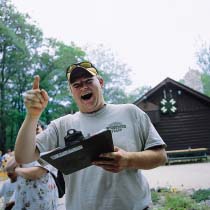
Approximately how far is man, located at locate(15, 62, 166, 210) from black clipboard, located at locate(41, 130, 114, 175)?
6 cm

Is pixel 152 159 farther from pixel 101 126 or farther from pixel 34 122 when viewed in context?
pixel 34 122

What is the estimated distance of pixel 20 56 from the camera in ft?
89.9

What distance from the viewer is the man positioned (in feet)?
5.26

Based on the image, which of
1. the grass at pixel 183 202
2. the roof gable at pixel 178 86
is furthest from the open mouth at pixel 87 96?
the roof gable at pixel 178 86

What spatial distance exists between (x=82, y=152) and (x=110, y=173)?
0.33 m

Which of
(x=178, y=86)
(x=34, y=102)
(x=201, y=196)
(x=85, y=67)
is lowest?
(x=201, y=196)

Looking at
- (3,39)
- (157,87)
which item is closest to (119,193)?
(157,87)

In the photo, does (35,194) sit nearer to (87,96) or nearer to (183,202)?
(87,96)

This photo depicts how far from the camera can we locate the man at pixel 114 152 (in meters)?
1.60

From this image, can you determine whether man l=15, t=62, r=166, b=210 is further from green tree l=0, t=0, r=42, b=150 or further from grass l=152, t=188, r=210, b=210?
green tree l=0, t=0, r=42, b=150

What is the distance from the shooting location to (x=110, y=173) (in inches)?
65.1

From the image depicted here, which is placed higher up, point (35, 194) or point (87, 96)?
point (87, 96)

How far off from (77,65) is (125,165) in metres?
0.77

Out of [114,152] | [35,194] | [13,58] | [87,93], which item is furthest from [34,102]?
[13,58]
